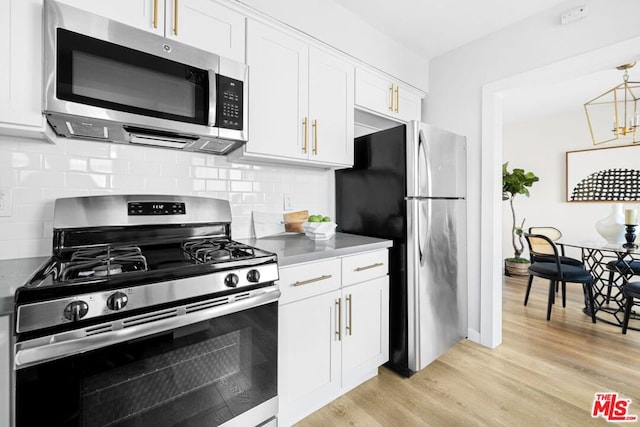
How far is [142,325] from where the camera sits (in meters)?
1.00

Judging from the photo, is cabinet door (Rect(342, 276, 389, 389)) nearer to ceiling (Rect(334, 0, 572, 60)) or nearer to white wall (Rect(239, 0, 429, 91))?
white wall (Rect(239, 0, 429, 91))

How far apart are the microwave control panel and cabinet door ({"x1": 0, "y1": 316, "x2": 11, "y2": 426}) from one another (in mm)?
1105

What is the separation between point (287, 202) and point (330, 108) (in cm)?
74

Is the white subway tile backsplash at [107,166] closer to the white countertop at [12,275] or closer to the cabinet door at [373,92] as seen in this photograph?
the white countertop at [12,275]

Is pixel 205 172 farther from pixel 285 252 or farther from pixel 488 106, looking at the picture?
pixel 488 106

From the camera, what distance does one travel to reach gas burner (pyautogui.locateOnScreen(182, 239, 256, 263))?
1.25 meters

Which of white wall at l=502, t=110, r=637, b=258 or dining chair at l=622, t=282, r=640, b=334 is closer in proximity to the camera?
dining chair at l=622, t=282, r=640, b=334

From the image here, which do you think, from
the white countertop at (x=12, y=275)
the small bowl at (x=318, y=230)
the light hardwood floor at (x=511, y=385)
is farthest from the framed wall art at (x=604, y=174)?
the white countertop at (x=12, y=275)

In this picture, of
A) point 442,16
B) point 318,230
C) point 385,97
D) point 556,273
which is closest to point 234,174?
point 318,230

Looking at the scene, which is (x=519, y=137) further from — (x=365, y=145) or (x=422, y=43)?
(x=365, y=145)

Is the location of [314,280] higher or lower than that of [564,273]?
higher

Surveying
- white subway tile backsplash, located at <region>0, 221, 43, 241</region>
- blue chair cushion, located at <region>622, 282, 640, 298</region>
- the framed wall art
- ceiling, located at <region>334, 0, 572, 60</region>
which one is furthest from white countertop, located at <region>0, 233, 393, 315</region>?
the framed wall art

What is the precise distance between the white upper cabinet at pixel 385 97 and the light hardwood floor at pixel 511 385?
2012 millimetres

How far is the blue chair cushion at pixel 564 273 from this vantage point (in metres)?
2.96
